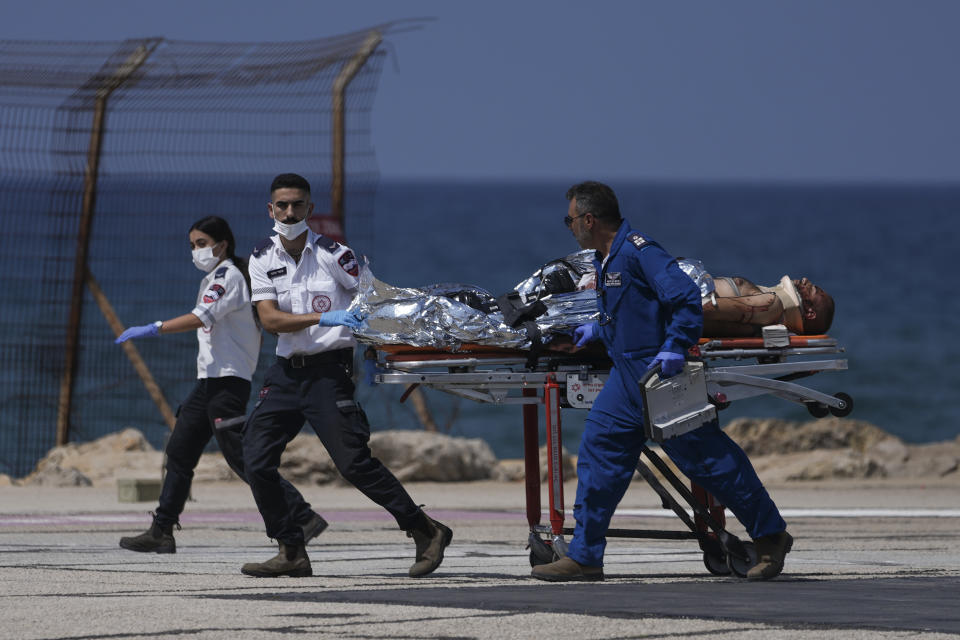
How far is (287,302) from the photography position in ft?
28.8

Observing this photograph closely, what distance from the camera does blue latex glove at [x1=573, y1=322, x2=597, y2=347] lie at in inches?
336

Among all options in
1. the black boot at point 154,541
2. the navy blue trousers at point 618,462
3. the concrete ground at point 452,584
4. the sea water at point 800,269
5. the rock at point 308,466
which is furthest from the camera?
the sea water at point 800,269

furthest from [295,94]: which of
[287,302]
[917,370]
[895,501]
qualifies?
[917,370]

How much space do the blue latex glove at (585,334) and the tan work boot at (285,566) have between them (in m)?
1.58

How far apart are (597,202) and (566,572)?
166 centimetres

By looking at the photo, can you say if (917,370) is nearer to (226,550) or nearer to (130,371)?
(130,371)

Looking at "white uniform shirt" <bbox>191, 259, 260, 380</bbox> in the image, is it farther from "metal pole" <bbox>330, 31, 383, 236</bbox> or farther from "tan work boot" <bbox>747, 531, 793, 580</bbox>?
"metal pole" <bbox>330, 31, 383, 236</bbox>

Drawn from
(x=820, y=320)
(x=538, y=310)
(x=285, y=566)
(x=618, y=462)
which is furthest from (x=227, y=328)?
(x=820, y=320)

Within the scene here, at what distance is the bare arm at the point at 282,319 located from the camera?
8.58 metres

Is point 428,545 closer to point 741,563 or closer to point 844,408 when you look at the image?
point 741,563

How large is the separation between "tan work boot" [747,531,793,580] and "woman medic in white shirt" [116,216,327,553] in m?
2.83

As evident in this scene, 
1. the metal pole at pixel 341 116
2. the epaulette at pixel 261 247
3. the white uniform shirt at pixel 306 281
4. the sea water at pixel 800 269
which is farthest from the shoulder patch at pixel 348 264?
the sea water at pixel 800 269

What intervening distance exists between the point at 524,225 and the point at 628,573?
12237cm

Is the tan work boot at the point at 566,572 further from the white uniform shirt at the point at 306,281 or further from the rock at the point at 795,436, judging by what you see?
the rock at the point at 795,436
